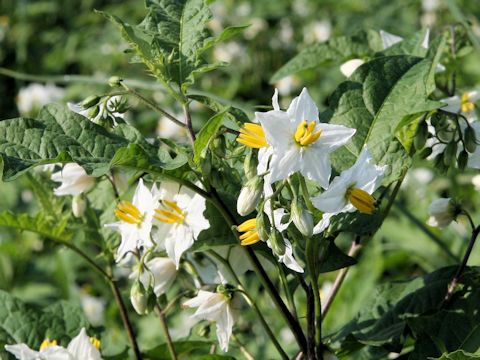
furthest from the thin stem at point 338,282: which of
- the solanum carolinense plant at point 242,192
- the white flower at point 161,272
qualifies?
the white flower at point 161,272

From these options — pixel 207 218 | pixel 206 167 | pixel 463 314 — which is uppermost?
pixel 206 167

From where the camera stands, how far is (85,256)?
1504 millimetres

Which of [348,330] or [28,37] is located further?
[28,37]

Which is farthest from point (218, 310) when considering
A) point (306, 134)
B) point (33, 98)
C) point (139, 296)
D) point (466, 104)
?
point (33, 98)

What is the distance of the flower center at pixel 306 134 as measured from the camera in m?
1.06

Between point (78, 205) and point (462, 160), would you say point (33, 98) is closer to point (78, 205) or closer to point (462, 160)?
point (78, 205)

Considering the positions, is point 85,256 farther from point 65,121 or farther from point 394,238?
point 394,238

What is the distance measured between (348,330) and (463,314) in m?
0.22

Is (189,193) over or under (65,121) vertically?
under

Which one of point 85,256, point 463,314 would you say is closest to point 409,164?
point 463,314

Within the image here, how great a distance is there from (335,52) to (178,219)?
699 millimetres

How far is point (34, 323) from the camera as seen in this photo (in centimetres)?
149

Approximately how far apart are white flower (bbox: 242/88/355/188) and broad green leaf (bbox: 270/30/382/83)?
66 cm

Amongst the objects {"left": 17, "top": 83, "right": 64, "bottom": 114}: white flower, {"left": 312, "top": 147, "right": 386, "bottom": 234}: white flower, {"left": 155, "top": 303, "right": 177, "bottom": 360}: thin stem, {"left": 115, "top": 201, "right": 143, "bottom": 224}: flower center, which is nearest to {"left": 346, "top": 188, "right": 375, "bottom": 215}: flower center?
{"left": 312, "top": 147, "right": 386, "bottom": 234}: white flower
